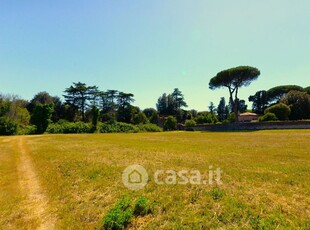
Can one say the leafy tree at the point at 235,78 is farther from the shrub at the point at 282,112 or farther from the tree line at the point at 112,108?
the shrub at the point at 282,112

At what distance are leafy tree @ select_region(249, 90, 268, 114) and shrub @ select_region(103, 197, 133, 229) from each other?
7808 cm

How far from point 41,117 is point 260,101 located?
2763 inches

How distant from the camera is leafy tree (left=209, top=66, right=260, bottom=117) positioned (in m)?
44.0

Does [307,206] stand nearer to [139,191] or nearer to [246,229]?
[246,229]

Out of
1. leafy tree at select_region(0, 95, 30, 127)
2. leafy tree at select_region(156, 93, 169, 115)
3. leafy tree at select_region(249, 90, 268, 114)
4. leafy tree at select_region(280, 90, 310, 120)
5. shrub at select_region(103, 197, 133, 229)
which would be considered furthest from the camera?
leafy tree at select_region(156, 93, 169, 115)

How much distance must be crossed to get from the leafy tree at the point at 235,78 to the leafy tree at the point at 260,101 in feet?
107

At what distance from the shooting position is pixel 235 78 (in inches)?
1774

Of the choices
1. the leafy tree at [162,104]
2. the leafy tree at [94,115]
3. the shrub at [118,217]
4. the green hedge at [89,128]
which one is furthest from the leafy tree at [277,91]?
the shrub at [118,217]

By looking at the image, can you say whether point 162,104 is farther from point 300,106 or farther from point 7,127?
point 7,127
